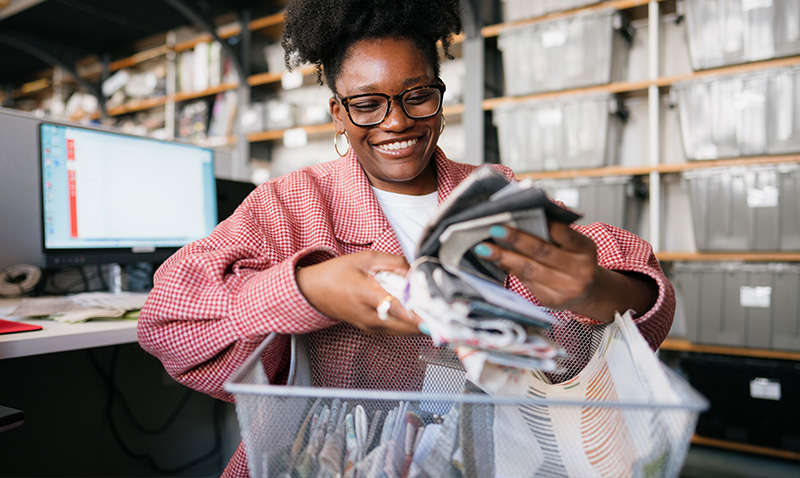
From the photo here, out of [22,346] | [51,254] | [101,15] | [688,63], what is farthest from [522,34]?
[101,15]

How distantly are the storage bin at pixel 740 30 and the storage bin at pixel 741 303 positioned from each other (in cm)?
80

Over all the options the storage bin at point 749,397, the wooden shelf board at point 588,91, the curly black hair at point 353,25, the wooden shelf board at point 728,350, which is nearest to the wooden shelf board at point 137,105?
the wooden shelf board at point 588,91

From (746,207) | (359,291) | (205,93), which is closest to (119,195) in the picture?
(359,291)

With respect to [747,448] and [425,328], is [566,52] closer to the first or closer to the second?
[747,448]

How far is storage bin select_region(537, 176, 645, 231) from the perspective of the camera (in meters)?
2.30

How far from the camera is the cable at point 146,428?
57.0 inches

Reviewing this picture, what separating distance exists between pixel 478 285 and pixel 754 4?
226 cm

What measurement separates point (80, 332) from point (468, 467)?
2.38 ft

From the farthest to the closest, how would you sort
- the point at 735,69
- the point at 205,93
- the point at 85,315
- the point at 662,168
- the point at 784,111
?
1. the point at 205,93
2. the point at 662,168
3. the point at 735,69
4. the point at 784,111
5. the point at 85,315

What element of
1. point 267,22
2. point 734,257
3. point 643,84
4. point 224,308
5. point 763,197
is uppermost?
point 267,22

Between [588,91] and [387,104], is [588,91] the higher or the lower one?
the higher one

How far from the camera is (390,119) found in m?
0.77

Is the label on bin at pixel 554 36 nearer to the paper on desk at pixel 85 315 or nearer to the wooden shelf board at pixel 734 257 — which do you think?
the wooden shelf board at pixel 734 257

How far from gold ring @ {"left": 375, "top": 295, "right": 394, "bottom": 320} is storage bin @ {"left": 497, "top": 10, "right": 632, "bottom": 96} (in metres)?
2.19
